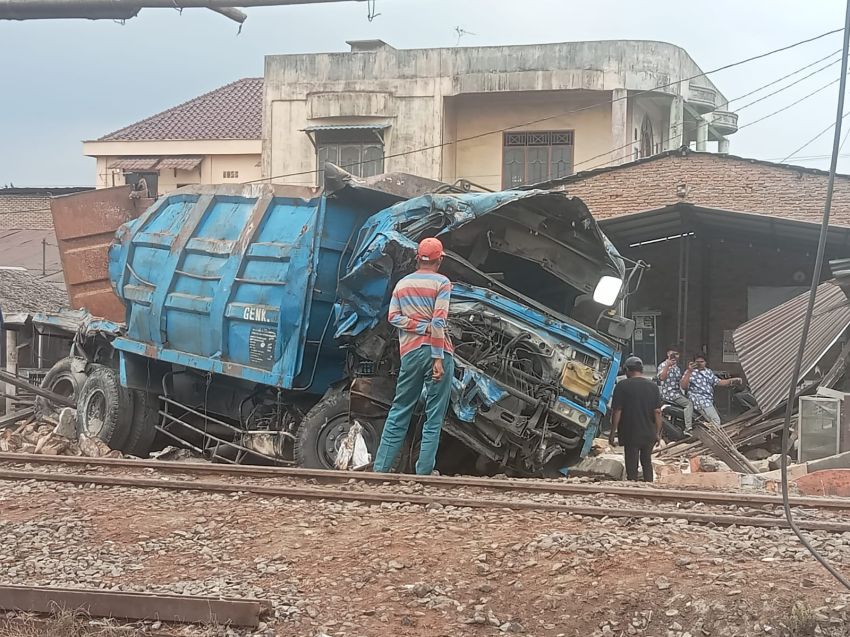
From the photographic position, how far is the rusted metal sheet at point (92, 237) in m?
12.1

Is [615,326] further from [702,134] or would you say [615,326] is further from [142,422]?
[702,134]

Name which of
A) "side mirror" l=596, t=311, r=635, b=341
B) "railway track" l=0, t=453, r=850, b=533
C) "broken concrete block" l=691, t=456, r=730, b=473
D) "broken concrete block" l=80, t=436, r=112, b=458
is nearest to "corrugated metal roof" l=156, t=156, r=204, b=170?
"broken concrete block" l=80, t=436, r=112, b=458

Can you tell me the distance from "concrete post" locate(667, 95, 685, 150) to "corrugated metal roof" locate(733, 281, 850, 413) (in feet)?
40.6

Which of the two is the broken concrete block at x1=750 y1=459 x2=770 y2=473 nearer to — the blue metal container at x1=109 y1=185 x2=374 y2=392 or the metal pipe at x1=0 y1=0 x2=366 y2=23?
the blue metal container at x1=109 y1=185 x2=374 y2=392

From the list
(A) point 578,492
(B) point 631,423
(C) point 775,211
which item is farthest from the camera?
(C) point 775,211

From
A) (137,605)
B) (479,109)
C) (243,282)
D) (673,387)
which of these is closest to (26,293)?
(243,282)

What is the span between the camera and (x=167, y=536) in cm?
574

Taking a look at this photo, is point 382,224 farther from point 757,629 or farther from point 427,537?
point 757,629

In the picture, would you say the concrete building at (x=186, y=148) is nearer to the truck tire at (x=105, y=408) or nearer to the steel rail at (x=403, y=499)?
the truck tire at (x=105, y=408)

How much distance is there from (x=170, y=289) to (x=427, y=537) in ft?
18.7

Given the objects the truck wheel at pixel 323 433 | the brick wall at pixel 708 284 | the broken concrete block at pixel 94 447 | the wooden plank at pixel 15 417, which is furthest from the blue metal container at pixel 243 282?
the brick wall at pixel 708 284

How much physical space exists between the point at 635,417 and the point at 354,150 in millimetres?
18768

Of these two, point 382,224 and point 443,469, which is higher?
point 382,224

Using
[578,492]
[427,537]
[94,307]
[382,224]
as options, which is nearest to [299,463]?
[382,224]
